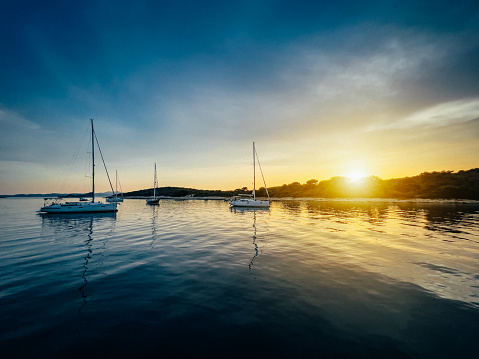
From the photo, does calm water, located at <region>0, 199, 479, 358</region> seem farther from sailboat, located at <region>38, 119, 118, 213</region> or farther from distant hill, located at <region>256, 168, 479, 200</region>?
distant hill, located at <region>256, 168, 479, 200</region>

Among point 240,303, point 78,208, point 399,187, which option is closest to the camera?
point 240,303

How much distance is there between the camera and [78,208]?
3800cm

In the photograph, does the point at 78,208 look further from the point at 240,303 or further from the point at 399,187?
the point at 399,187

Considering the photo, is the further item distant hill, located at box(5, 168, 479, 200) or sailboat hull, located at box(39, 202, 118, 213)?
distant hill, located at box(5, 168, 479, 200)

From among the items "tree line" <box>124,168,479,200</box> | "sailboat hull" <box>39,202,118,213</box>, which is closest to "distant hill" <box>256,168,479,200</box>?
"tree line" <box>124,168,479,200</box>

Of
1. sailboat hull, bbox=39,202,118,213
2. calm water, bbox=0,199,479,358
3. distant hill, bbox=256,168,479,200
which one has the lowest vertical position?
calm water, bbox=0,199,479,358

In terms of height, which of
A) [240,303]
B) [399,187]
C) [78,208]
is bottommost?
[240,303]

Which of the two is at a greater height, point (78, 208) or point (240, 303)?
point (78, 208)

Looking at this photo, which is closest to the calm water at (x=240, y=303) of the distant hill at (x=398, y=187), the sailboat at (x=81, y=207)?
the sailboat at (x=81, y=207)

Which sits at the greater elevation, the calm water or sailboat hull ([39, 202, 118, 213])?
sailboat hull ([39, 202, 118, 213])

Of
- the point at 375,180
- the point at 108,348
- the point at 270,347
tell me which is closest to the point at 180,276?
the point at 108,348

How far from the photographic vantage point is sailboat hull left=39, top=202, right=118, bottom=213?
121 ft

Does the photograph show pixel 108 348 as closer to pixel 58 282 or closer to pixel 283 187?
pixel 58 282

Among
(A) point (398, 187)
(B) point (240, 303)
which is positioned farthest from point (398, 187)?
(B) point (240, 303)
